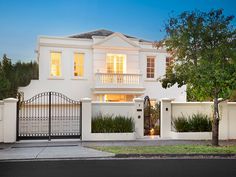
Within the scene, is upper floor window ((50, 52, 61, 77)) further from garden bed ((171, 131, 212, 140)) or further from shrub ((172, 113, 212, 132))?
garden bed ((171, 131, 212, 140))

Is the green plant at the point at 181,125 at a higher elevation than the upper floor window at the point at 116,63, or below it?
below

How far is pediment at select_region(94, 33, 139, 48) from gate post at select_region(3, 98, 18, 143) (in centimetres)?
1110

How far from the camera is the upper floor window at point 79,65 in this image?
26.2 meters

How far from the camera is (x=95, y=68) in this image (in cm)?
2619

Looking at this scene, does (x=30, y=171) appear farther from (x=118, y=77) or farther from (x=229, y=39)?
(x=118, y=77)

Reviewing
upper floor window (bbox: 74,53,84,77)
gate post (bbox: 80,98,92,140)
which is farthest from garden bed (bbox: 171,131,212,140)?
upper floor window (bbox: 74,53,84,77)

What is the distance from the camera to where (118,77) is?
26.1m

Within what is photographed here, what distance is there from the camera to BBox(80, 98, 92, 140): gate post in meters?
16.9

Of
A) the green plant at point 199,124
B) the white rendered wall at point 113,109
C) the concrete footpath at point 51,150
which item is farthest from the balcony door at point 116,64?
the concrete footpath at point 51,150

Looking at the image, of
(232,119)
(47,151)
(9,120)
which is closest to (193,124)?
(232,119)

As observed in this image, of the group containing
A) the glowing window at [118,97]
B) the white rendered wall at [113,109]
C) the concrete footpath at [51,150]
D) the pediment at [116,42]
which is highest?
the pediment at [116,42]

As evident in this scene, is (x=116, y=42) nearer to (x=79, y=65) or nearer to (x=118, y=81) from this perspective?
(x=118, y=81)

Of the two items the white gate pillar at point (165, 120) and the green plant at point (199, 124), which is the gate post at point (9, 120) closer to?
the white gate pillar at point (165, 120)

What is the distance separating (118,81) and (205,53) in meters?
11.5
